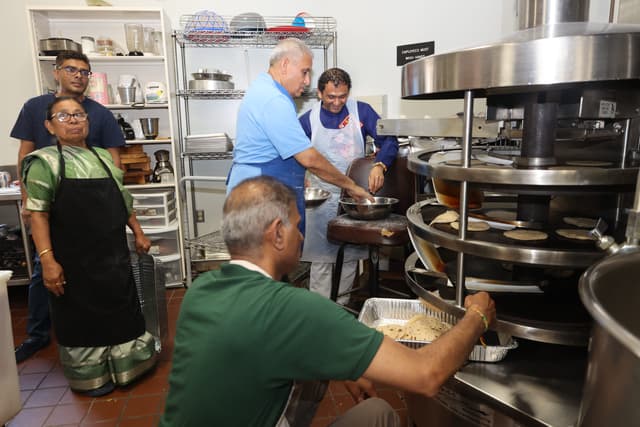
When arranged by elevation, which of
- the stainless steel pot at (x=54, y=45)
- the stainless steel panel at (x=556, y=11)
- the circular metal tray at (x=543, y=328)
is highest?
the stainless steel pot at (x=54, y=45)

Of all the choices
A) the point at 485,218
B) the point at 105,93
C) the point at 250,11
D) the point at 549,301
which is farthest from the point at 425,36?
the point at 549,301

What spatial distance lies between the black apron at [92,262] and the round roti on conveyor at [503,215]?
1634mm

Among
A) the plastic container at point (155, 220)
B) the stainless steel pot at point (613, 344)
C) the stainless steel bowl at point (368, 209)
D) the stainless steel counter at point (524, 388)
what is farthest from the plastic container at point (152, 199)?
the stainless steel pot at point (613, 344)

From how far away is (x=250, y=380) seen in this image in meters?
0.90

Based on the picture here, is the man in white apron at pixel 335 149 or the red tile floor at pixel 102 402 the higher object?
the man in white apron at pixel 335 149

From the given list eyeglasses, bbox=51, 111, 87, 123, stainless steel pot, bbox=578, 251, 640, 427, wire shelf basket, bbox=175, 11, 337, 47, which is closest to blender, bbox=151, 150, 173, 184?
wire shelf basket, bbox=175, 11, 337, 47

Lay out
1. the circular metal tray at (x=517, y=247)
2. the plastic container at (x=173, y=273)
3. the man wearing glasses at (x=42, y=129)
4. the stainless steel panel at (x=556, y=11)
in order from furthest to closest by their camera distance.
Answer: the plastic container at (x=173, y=273), the man wearing glasses at (x=42, y=129), the stainless steel panel at (x=556, y=11), the circular metal tray at (x=517, y=247)

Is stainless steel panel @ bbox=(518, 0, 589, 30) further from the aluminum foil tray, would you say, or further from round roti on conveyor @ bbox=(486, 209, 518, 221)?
the aluminum foil tray

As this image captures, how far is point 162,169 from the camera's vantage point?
3492 millimetres

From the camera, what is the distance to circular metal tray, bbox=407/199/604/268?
0.96 meters

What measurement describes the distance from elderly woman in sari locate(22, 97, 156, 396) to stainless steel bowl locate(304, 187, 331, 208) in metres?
1.08

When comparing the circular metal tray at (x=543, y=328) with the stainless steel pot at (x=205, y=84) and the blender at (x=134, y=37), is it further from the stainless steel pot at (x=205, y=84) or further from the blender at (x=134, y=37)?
the blender at (x=134, y=37)

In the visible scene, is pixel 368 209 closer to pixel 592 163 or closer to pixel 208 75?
pixel 592 163

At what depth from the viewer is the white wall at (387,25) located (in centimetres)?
368
